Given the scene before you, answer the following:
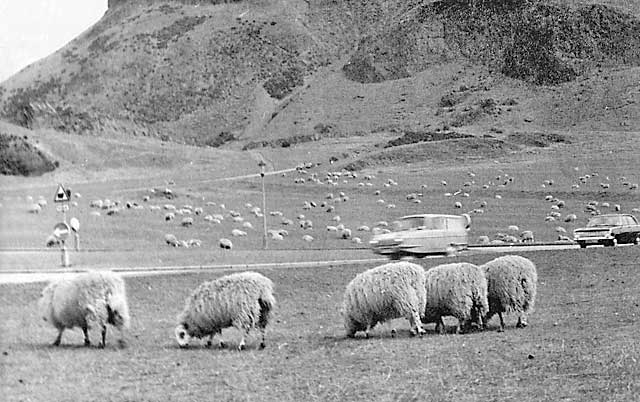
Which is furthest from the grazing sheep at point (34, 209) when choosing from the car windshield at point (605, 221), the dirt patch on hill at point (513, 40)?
the dirt patch on hill at point (513, 40)

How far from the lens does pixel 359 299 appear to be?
21.4ft

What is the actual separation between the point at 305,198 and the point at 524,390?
10.2 ft

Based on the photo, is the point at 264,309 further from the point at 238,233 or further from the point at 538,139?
the point at 538,139

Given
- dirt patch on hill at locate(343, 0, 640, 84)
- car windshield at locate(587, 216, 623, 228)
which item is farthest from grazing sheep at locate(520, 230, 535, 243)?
dirt patch on hill at locate(343, 0, 640, 84)

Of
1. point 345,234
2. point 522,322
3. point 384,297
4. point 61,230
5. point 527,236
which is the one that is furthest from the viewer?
point 527,236

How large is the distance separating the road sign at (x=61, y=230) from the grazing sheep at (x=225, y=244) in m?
1.35

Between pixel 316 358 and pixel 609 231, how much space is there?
3.22 metres

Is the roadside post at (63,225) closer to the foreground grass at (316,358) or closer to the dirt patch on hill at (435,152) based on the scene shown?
the foreground grass at (316,358)

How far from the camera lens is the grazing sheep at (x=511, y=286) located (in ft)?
22.8

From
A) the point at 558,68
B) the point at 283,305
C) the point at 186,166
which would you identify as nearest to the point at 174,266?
the point at 283,305

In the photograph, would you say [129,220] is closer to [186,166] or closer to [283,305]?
[283,305]

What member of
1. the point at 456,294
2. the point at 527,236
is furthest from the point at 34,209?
the point at 527,236

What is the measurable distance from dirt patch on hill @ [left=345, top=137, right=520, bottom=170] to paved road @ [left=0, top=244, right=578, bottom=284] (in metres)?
1.26

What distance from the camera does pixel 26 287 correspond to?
5453mm
